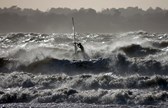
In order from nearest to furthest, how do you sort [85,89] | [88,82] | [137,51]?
[85,89] → [88,82] → [137,51]

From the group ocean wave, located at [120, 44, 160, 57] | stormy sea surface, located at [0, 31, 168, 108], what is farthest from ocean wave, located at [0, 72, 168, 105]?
ocean wave, located at [120, 44, 160, 57]

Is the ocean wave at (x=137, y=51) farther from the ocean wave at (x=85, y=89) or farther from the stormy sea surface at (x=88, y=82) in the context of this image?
the ocean wave at (x=85, y=89)

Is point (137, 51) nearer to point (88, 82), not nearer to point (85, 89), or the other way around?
point (88, 82)

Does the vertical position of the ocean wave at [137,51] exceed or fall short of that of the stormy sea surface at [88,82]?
it exceeds it

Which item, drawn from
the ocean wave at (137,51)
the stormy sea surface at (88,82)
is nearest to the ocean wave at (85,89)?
the stormy sea surface at (88,82)

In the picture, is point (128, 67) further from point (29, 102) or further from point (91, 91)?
point (29, 102)

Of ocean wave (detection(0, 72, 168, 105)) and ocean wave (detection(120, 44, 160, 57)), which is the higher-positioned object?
ocean wave (detection(120, 44, 160, 57))

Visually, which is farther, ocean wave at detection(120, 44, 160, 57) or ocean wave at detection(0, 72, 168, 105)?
ocean wave at detection(120, 44, 160, 57)

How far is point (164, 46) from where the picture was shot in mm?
31672

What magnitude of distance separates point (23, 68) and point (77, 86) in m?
9.30

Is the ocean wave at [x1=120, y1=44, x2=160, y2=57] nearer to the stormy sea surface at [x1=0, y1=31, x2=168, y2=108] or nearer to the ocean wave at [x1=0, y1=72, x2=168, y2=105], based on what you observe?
Result: the stormy sea surface at [x1=0, y1=31, x2=168, y2=108]

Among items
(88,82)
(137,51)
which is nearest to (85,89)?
(88,82)

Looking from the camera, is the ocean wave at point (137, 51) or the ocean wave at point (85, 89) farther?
the ocean wave at point (137, 51)

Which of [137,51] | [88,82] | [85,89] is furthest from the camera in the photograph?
[137,51]
